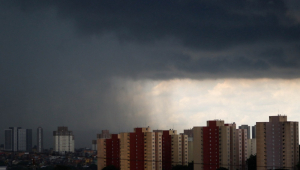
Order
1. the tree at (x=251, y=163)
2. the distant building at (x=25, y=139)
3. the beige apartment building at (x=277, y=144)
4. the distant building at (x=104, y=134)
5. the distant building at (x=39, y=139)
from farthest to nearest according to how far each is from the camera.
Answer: the distant building at (x=39, y=139)
the distant building at (x=25, y=139)
the distant building at (x=104, y=134)
the tree at (x=251, y=163)
the beige apartment building at (x=277, y=144)

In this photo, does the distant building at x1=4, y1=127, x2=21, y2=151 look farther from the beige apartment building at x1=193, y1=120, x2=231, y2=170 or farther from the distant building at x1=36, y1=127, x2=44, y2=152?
the beige apartment building at x1=193, y1=120, x2=231, y2=170

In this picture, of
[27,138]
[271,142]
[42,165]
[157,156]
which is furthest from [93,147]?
[271,142]

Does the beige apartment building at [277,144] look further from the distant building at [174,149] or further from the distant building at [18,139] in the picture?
the distant building at [18,139]

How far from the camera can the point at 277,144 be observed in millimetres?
22375

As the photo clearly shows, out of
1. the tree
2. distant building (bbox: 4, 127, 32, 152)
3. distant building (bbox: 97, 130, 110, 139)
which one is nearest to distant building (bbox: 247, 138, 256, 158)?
the tree

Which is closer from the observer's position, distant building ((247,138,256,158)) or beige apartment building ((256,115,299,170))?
beige apartment building ((256,115,299,170))

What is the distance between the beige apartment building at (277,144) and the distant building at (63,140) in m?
38.1

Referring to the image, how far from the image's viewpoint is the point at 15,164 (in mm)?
37719

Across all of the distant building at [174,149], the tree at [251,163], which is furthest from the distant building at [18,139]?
the tree at [251,163]

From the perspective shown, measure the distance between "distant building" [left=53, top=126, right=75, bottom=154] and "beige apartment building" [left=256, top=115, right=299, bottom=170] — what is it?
38.1 m

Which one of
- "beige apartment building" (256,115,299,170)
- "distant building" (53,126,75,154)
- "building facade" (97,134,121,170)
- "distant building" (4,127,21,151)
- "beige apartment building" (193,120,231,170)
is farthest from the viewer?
"distant building" (53,126,75,154)

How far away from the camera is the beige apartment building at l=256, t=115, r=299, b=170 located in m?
21.8

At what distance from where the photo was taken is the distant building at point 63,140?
57219mm

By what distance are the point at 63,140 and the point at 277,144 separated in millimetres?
41216
